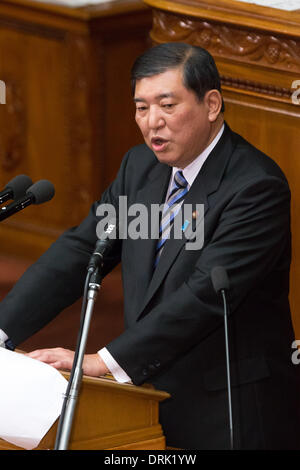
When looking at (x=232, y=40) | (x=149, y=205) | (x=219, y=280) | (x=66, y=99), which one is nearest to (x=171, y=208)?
(x=149, y=205)

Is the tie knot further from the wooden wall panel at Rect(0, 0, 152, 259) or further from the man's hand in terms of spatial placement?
the wooden wall panel at Rect(0, 0, 152, 259)

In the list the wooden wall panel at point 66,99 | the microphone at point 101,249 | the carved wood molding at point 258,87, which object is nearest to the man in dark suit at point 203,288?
the microphone at point 101,249

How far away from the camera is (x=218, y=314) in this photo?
2395 mm

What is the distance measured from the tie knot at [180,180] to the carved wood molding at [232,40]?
697 millimetres

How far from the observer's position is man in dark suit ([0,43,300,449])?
2408 millimetres

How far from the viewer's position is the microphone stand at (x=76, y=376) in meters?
1.95

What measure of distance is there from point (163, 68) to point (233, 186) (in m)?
0.39

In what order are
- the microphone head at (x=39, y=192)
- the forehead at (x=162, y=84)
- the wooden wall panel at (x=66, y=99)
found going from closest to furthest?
the microphone head at (x=39, y=192) → the forehead at (x=162, y=84) → the wooden wall panel at (x=66, y=99)

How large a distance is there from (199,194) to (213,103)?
264 millimetres

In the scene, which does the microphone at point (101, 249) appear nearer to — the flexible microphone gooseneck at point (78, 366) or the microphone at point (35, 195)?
the flexible microphone gooseneck at point (78, 366)

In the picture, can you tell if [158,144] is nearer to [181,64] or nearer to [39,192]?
[181,64]

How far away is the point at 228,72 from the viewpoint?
331 centimetres

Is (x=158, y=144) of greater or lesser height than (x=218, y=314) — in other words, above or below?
above

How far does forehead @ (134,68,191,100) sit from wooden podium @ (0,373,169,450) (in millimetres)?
803
